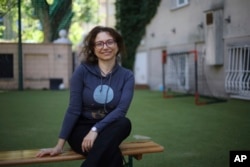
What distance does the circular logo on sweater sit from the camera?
248cm

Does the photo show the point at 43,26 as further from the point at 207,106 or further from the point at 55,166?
the point at 207,106

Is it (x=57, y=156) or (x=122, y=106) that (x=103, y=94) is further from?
(x=57, y=156)

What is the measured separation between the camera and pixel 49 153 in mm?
2291

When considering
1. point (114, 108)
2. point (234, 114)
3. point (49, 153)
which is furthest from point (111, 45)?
point (234, 114)

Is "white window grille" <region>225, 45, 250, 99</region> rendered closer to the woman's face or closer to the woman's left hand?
the woman's face

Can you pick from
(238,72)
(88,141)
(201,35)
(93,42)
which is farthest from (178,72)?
(88,141)

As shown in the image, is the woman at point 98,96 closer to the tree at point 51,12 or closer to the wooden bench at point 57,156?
the wooden bench at point 57,156

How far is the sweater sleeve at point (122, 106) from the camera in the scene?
234cm

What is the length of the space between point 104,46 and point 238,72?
4.96 meters

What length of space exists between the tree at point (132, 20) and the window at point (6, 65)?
817cm

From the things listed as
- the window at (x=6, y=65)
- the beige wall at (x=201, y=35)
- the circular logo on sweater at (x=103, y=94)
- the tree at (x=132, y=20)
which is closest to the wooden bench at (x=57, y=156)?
the circular logo on sweater at (x=103, y=94)

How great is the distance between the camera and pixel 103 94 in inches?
97.7

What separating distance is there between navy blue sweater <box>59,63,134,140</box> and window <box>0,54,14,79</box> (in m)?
1.33

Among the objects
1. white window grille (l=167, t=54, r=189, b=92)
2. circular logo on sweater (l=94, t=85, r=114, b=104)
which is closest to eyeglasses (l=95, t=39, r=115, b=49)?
circular logo on sweater (l=94, t=85, r=114, b=104)
